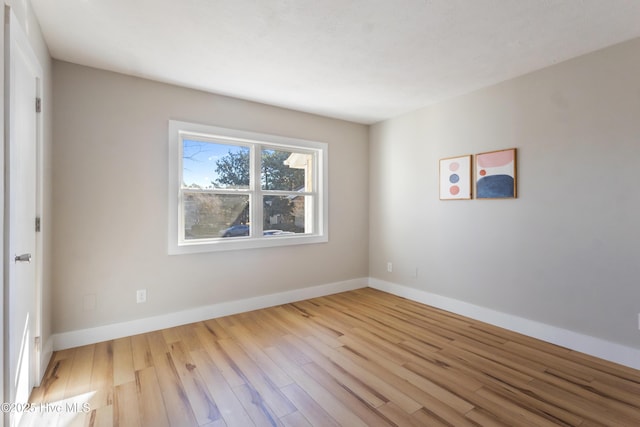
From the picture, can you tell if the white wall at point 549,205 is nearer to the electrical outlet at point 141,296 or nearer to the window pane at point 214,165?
the window pane at point 214,165

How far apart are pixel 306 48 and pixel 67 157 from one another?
89.5 inches

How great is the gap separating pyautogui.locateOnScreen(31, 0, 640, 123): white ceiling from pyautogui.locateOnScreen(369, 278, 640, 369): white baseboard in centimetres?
239

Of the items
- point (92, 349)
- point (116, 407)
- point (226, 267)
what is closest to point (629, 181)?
point (226, 267)

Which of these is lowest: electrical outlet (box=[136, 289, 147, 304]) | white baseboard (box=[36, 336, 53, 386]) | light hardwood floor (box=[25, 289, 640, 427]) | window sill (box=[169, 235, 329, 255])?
light hardwood floor (box=[25, 289, 640, 427])

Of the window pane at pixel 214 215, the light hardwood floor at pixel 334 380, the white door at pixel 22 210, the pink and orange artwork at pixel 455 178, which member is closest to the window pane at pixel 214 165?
the window pane at pixel 214 215

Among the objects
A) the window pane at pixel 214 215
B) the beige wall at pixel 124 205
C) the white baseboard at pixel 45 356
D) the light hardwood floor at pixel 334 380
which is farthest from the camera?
the window pane at pixel 214 215

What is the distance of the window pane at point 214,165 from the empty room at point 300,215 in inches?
1.0

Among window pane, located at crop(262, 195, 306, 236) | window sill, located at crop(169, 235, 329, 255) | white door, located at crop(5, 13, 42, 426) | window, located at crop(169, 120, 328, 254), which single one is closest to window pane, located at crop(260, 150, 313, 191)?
window, located at crop(169, 120, 328, 254)

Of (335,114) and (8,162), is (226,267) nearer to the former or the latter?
(8,162)

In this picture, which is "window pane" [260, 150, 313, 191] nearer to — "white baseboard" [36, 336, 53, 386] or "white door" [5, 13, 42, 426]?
"white door" [5, 13, 42, 426]

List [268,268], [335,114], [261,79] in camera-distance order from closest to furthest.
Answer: [261,79]
[268,268]
[335,114]

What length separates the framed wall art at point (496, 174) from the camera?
303 centimetres

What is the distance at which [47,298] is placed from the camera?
2443 mm

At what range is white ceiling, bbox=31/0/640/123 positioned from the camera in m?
1.96
